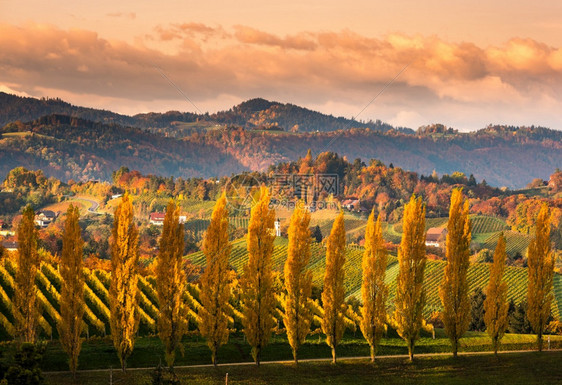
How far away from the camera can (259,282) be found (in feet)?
154

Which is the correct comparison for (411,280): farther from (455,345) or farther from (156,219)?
(156,219)

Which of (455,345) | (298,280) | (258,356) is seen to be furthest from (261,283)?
(455,345)

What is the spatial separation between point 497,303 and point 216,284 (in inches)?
726

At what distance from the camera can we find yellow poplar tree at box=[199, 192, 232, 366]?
4559 cm

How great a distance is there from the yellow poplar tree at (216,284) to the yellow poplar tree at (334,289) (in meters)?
6.35

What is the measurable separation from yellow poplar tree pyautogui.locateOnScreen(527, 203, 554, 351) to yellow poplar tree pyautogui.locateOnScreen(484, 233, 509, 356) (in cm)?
290

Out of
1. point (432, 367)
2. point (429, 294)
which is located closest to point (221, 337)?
point (432, 367)

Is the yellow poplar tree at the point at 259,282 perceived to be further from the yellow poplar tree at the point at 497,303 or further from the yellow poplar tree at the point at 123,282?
the yellow poplar tree at the point at 497,303

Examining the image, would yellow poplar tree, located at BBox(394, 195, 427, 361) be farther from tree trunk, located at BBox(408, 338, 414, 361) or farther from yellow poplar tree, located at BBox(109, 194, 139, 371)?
yellow poplar tree, located at BBox(109, 194, 139, 371)

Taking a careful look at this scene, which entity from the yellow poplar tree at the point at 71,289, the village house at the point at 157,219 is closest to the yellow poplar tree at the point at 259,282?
the yellow poplar tree at the point at 71,289

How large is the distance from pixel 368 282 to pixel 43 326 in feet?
70.6

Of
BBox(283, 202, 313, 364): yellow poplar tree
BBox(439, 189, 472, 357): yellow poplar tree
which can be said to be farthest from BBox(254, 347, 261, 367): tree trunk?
BBox(439, 189, 472, 357): yellow poplar tree

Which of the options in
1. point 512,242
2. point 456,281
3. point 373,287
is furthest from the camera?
point 512,242

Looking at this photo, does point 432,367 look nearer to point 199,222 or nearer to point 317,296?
point 317,296
